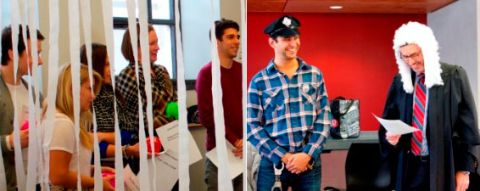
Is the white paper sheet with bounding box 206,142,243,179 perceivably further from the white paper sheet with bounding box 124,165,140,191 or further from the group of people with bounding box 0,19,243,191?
the white paper sheet with bounding box 124,165,140,191

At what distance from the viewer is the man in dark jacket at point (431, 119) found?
1927 mm

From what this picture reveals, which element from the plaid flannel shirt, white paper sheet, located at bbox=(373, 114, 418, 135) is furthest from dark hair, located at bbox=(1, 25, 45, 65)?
white paper sheet, located at bbox=(373, 114, 418, 135)

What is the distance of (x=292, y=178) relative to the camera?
6.15ft

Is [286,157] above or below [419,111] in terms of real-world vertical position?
below

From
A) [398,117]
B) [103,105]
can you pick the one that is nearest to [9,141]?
[103,105]

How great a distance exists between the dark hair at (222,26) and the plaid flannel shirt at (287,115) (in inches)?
33.2

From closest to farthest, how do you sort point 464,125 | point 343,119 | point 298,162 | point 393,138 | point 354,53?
point 298,162 → point 464,125 → point 393,138 → point 343,119 → point 354,53

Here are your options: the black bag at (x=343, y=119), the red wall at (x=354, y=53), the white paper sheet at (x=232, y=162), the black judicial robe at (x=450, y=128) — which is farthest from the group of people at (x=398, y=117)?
the red wall at (x=354, y=53)

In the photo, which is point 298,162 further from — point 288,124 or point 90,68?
point 90,68

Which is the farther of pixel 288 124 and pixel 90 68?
pixel 288 124

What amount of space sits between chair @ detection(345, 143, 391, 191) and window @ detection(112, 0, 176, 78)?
5.67ft

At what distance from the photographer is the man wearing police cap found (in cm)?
184

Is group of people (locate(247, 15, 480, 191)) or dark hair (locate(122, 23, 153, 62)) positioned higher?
dark hair (locate(122, 23, 153, 62))

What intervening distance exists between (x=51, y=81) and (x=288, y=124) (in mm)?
1005
